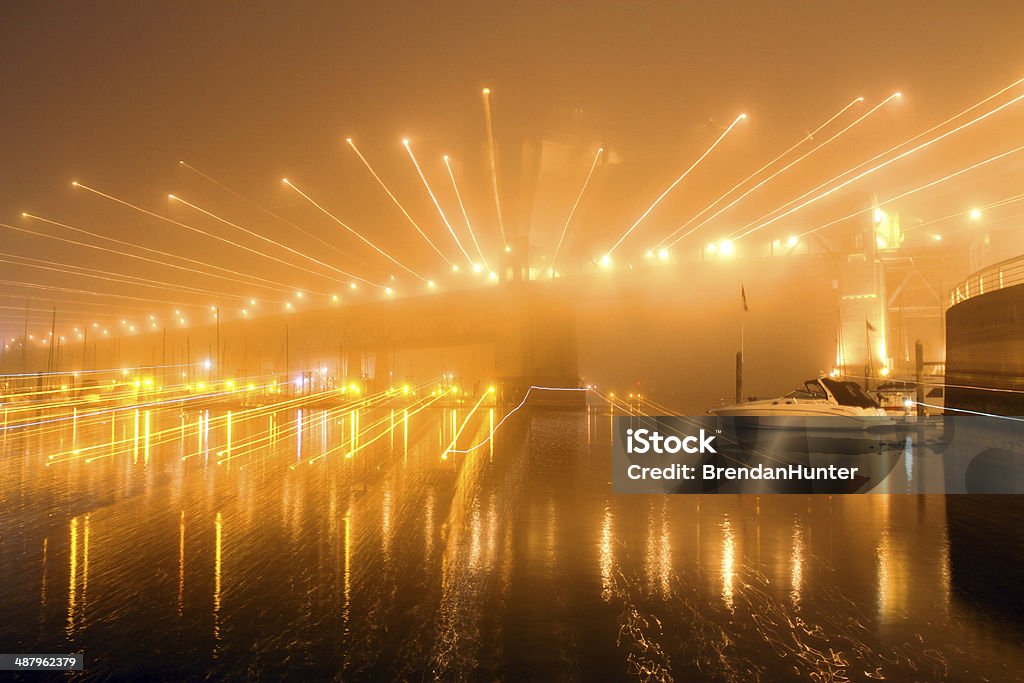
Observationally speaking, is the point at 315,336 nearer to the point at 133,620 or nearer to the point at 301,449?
the point at 301,449

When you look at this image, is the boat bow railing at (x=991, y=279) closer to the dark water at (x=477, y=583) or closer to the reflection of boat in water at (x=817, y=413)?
the reflection of boat in water at (x=817, y=413)

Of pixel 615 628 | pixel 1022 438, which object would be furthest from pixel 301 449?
pixel 1022 438

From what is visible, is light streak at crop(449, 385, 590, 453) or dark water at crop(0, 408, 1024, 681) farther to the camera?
light streak at crop(449, 385, 590, 453)

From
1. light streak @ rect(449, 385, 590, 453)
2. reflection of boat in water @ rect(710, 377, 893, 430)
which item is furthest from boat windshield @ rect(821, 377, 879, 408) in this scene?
light streak @ rect(449, 385, 590, 453)

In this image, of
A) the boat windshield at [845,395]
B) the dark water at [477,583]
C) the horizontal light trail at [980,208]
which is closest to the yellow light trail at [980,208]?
the horizontal light trail at [980,208]

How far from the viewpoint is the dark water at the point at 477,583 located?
5.98m

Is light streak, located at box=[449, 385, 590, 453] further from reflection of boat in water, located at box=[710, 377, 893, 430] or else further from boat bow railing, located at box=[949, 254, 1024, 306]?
boat bow railing, located at box=[949, 254, 1024, 306]

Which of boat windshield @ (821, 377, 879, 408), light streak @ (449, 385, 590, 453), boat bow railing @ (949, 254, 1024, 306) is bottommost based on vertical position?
light streak @ (449, 385, 590, 453)

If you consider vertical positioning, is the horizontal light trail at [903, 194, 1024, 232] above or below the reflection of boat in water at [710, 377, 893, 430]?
above

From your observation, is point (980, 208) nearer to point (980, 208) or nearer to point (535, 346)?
point (980, 208)

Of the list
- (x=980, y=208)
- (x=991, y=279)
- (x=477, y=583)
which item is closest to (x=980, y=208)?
(x=980, y=208)

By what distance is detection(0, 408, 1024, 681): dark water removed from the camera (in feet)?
19.6

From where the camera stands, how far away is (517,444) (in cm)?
2553

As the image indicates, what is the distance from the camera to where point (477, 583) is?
8.30 m
